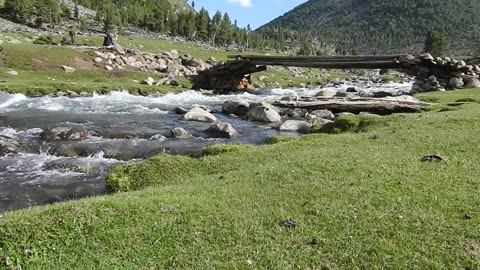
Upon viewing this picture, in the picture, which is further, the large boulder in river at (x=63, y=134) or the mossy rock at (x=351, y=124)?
the large boulder in river at (x=63, y=134)

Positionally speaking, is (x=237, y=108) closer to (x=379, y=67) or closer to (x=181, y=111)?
(x=181, y=111)

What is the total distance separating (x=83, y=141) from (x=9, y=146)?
4.65 metres

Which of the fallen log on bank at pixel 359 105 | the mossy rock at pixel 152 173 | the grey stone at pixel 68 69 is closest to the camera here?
the mossy rock at pixel 152 173

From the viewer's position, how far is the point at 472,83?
5622cm

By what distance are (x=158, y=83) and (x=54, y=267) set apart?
6845cm

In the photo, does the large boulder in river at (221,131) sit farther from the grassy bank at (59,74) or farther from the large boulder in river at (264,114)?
the grassy bank at (59,74)

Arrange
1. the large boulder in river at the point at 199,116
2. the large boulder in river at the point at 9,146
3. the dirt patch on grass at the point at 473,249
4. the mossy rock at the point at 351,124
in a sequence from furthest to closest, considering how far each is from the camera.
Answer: the large boulder in river at the point at 199,116, the mossy rock at the point at 351,124, the large boulder in river at the point at 9,146, the dirt patch on grass at the point at 473,249

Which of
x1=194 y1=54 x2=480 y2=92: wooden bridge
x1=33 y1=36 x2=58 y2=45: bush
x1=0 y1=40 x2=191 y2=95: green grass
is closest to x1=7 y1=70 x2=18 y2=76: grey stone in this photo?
x1=0 y1=40 x2=191 y2=95: green grass

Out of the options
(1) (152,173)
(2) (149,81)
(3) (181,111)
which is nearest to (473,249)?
(1) (152,173)

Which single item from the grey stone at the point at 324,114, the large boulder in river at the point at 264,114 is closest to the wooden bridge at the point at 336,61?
the grey stone at the point at 324,114

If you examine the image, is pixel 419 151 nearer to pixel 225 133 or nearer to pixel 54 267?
pixel 54 267

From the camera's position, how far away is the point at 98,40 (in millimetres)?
120875

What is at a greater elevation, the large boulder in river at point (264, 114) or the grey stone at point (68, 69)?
the grey stone at point (68, 69)

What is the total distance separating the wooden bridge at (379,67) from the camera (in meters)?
59.3
